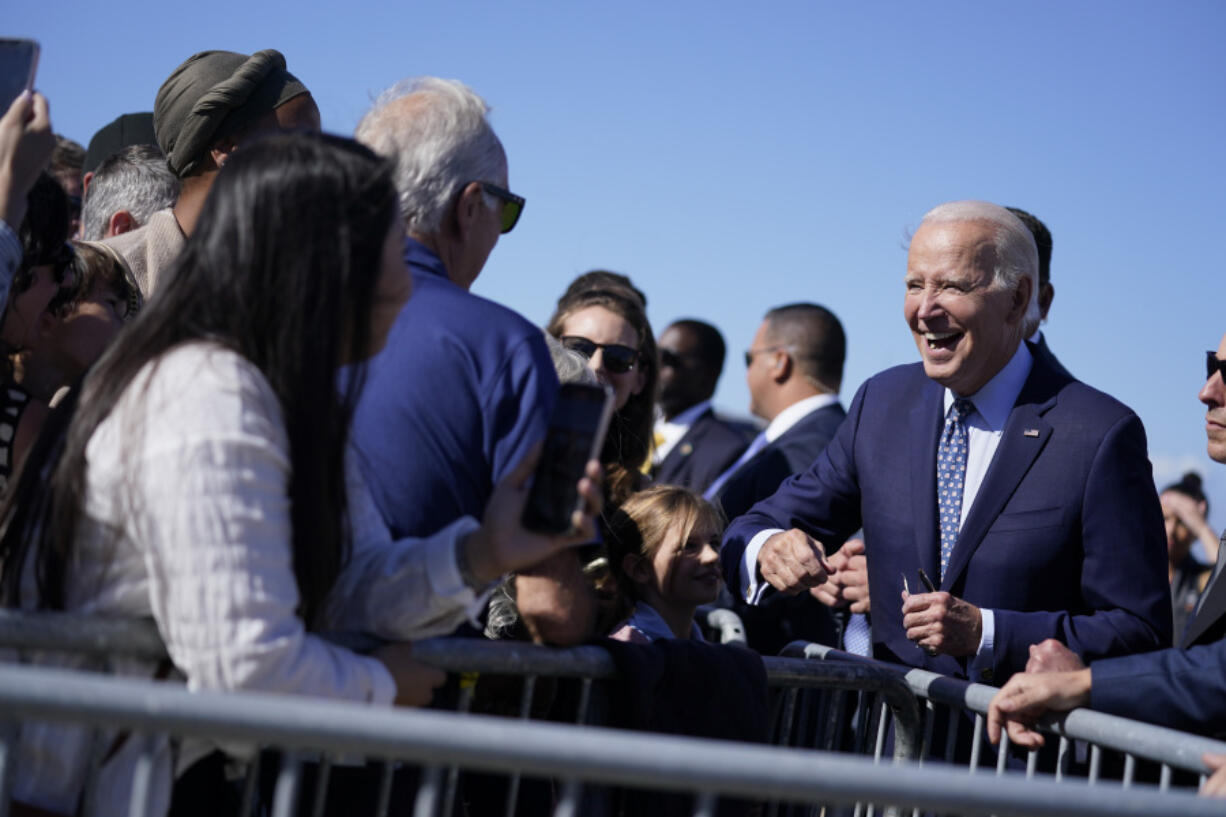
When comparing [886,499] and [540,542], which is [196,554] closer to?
[540,542]

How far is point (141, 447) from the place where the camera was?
204 centimetres

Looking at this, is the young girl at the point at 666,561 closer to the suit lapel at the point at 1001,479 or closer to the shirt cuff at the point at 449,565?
the suit lapel at the point at 1001,479

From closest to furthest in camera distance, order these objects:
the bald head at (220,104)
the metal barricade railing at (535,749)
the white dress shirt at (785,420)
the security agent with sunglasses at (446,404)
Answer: the metal barricade railing at (535,749)
the security agent with sunglasses at (446,404)
the bald head at (220,104)
the white dress shirt at (785,420)

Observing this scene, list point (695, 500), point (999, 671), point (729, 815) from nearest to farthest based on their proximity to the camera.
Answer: point (729, 815) < point (999, 671) < point (695, 500)

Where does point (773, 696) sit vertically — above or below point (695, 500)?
below

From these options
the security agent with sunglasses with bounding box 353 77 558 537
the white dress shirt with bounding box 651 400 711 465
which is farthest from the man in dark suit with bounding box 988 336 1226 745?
the white dress shirt with bounding box 651 400 711 465

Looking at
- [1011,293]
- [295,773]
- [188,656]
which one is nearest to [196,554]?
[188,656]

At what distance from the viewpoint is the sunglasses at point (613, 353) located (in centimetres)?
518

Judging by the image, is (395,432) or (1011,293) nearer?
(395,432)

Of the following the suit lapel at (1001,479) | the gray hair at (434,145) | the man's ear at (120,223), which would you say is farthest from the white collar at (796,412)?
the gray hair at (434,145)

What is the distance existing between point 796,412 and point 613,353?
2.16 metres

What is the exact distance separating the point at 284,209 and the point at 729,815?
170 centimetres

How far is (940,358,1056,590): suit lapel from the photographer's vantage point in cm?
382

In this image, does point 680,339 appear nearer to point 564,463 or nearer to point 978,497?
point 978,497
